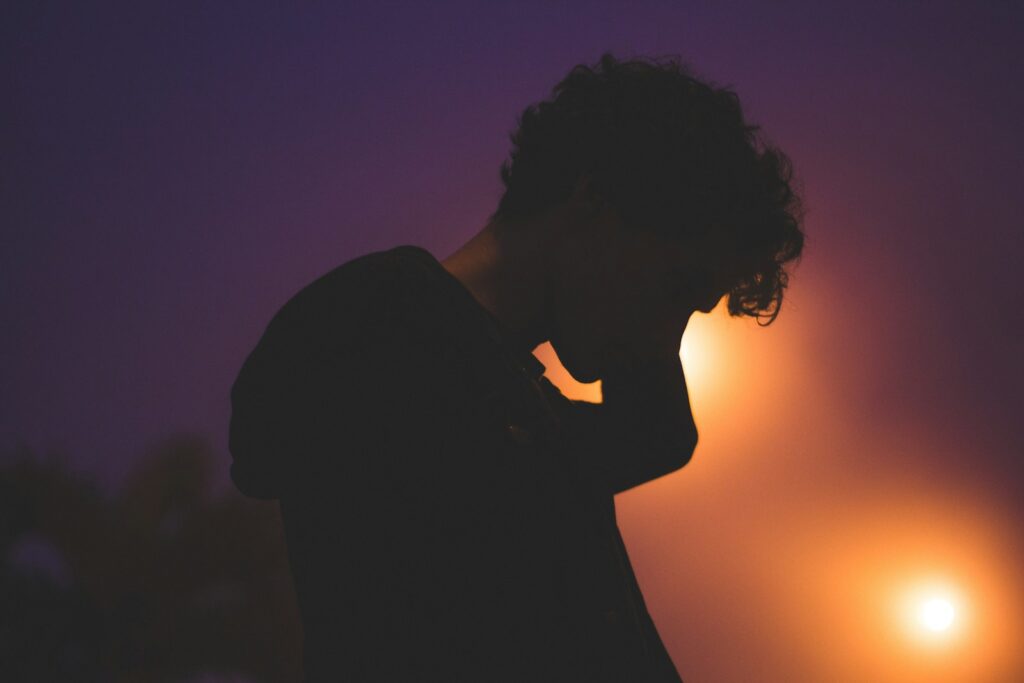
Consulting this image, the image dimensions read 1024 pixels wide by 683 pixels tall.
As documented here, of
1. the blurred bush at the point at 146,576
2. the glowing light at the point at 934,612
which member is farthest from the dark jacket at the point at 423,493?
the glowing light at the point at 934,612

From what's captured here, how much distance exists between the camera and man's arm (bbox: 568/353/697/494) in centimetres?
68

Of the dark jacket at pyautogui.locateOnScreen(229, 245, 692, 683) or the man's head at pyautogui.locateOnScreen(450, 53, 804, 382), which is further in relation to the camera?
the man's head at pyautogui.locateOnScreen(450, 53, 804, 382)

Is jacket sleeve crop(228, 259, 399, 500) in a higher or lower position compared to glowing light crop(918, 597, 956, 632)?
lower

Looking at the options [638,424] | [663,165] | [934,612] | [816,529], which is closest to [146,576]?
[638,424]

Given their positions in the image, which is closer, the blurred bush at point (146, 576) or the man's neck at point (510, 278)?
the man's neck at point (510, 278)

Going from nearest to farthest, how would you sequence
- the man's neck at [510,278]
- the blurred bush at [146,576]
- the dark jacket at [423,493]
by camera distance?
1. the dark jacket at [423,493]
2. the man's neck at [510,278]
3. the blurred bush at [146,576]

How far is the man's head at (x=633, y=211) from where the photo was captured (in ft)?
2.11

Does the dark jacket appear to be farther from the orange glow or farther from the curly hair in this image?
the orange glow

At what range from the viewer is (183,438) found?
5.65ft

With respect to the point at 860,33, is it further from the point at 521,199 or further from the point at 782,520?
the point at 521,199

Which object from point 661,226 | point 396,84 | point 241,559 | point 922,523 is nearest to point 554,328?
point 661,226

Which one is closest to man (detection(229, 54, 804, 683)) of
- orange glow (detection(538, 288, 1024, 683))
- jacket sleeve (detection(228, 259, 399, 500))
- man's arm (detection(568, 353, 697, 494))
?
jacket sleeve (detection(228, 259, 399, 500))

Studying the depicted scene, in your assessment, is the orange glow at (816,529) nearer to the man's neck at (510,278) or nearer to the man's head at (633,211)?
the man's head at (633,211)

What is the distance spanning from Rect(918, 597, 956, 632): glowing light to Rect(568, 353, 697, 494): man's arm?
1.72m
